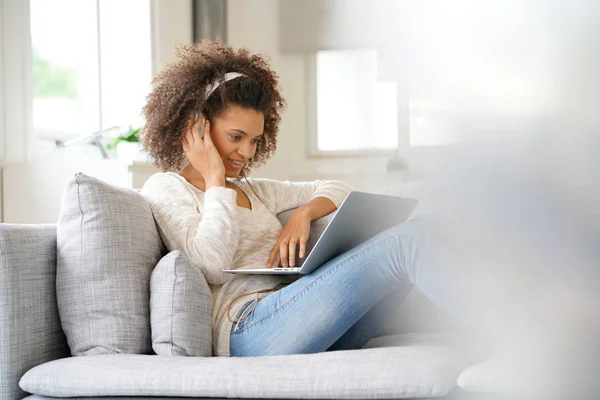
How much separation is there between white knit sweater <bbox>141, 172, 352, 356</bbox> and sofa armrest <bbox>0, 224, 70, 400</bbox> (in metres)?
0.22

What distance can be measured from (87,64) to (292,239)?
199cm

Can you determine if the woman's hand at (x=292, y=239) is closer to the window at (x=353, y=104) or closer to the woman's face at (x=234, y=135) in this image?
the woman's face at (x=234, y=135)

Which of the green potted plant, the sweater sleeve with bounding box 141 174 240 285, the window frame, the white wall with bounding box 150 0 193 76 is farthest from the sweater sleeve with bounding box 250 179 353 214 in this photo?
the white wall with bounding box 150 0 193 76

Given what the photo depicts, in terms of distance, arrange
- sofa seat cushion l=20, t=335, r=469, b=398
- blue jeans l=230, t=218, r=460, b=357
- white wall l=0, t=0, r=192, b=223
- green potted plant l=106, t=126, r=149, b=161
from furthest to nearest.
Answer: green potted plant l=106, t=126, r=149, b=161 < white wall l=0, t=0, r=192, b=223 < blue jeans l=230, t=218, r=460, b=357 < sofa seat cushion l=20, t=335, r=469, b=398

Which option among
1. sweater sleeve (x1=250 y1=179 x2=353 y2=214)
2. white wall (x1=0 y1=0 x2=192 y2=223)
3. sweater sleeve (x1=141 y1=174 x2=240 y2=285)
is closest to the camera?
sweater sleeve (x1=141 y1=174 x2=240 y2=285)

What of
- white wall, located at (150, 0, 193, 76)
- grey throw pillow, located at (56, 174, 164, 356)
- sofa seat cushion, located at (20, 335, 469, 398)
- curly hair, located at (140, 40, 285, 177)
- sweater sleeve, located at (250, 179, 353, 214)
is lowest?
sofa seat cushion, located at (20, 335, 469, 398)

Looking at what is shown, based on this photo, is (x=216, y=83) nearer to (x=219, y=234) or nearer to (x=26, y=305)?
(x=219, y=234)

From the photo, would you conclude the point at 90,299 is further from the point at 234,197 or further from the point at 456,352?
the point at 456,352

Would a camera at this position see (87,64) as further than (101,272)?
A: Yes

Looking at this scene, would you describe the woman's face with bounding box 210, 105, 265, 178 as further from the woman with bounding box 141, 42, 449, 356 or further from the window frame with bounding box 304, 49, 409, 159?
the window frame with bounding box 304, 49, 409, 159

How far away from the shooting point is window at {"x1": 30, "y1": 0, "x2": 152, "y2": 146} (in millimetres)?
2906

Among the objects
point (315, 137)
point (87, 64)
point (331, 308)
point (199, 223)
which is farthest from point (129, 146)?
point (315, 137)

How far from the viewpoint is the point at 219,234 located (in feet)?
4.56

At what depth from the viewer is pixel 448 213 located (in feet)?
0.86
